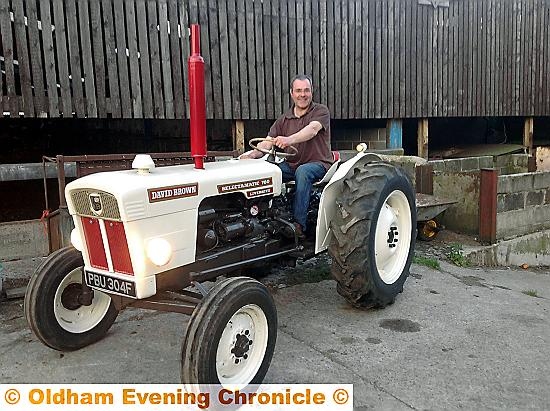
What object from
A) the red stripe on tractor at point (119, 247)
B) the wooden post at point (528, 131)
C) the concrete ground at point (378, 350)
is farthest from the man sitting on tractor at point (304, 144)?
→ the wooden post at point (528, 131)

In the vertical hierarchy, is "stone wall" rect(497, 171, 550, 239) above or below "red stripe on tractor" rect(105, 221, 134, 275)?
below

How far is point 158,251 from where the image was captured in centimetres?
267

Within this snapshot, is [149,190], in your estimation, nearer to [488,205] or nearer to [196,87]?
[196,87]

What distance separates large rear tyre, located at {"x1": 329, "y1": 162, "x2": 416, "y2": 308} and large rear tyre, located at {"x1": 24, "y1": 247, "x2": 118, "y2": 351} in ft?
5.36

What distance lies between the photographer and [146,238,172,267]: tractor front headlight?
264cm

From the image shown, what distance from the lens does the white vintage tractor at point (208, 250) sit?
258 centimetres

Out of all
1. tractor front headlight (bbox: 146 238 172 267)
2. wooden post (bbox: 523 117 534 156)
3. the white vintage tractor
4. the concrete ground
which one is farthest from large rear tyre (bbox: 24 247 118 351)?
wooden post (bbox: 523 117 534 156)

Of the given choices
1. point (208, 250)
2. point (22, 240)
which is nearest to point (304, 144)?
point (208, 250)

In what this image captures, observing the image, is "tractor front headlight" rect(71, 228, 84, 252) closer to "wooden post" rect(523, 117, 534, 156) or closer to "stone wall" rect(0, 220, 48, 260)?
"stone wall" rect(0, 220, 48, 260)

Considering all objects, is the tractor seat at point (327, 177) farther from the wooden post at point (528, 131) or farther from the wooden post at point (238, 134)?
the wooden post at point (528, 131)

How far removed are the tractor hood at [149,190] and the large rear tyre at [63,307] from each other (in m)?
0.48

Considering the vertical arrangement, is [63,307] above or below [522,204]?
Answer: below

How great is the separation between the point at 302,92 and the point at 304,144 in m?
0.41

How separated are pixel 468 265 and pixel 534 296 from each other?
3.14ft
